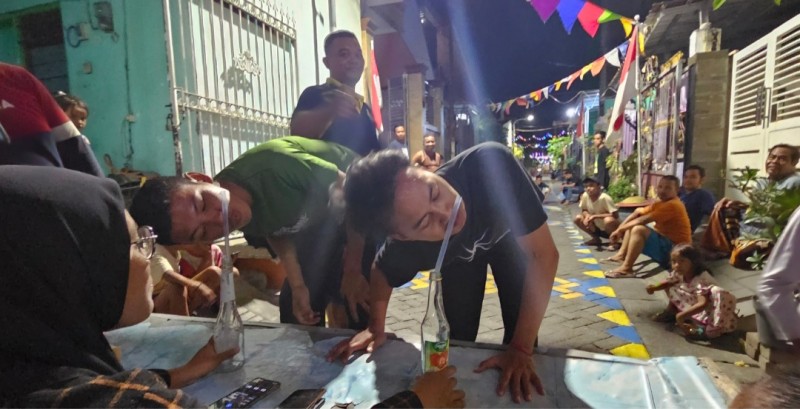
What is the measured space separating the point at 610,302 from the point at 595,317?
479 millimetres

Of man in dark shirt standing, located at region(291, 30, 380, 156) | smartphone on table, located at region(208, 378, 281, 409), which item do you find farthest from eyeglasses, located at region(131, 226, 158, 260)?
man in dark shirt standing, located at region(291, 30, 380, 156)

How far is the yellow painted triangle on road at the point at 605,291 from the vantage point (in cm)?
413

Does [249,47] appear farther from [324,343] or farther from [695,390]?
[695,390]

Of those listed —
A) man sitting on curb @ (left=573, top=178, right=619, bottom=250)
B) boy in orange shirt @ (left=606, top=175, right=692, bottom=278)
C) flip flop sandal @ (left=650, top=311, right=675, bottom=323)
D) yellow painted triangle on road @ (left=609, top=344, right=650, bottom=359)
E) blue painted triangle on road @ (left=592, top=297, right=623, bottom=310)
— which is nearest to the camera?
yellow painted triangle on road @ (left=609, top=344, right=650, bottom=359)

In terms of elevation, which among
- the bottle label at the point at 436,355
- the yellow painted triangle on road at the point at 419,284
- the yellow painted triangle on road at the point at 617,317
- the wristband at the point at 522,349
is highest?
the bottle label at the point at 436,355

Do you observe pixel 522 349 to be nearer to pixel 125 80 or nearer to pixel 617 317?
pixel 617 317

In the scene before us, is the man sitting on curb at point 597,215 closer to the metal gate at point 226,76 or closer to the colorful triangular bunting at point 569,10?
the colorful triangular bunting at point 569,10

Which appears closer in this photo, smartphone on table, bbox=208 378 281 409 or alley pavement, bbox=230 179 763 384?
smartphone on table, bbox=208 378 281 409

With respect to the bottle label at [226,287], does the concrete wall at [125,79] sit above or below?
above

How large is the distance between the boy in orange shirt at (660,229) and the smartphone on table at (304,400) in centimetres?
441

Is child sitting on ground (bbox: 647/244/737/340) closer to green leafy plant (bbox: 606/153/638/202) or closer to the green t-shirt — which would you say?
the green t-shirt

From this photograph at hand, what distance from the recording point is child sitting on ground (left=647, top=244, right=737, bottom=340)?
116 inches

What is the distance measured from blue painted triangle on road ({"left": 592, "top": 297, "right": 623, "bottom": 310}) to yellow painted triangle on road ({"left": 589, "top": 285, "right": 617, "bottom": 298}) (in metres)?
0.13

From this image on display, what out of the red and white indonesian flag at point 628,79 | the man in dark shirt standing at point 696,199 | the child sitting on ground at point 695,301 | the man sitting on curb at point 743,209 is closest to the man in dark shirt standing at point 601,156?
the red and white indonesian flag at point 628,79
